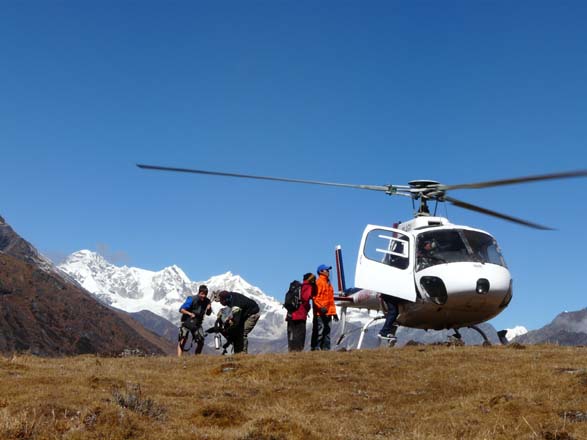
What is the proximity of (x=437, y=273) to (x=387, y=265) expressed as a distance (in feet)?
4.62

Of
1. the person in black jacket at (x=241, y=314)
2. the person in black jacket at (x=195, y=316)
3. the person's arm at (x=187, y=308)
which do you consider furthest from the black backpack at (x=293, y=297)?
the person's arm at (x=187, y=308)

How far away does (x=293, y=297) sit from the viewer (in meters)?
19.3

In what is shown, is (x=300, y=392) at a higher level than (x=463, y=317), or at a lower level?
lower

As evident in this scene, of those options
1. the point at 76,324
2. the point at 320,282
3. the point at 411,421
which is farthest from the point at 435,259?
the point at 76,324

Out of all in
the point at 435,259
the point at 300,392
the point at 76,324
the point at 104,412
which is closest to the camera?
the point at 104,412

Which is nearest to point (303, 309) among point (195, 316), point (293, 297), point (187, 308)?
point (293, 297)

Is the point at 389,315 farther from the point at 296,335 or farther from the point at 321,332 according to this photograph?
the point at 296,335

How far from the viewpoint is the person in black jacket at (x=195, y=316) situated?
19.5 meters

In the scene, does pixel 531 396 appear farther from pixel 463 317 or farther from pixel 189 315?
pixel 189 315

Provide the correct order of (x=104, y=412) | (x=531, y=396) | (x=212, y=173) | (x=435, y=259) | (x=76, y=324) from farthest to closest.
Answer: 1. (x=76, y=324)
2. (x=435, y=259)
3. (x=212, y=173)
4. (x=531, y=396)
5. (x=104, y=412)

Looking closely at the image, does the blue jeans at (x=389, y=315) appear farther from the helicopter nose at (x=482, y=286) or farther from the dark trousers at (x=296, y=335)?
the helicopter nose at (x=482, y=286)

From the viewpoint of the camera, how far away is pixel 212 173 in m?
15.8

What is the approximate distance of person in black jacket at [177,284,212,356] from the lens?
1947 cm

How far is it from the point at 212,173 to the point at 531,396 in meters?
8.07
